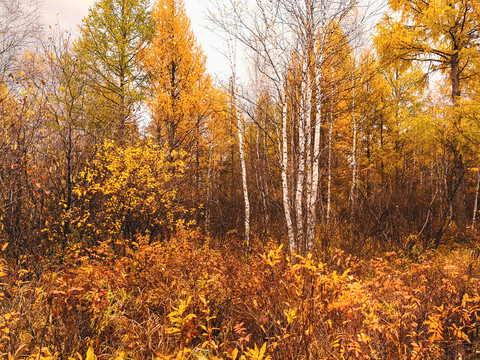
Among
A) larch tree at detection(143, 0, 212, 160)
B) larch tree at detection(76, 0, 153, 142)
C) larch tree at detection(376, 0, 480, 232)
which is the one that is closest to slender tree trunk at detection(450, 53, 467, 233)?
larch tree at detection(376, 0, 480, 232)

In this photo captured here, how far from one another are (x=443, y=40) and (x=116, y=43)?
1099 cm

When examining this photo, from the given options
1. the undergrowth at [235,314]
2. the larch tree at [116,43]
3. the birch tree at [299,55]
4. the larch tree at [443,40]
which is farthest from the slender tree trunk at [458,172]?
the larch tree at [116,43]

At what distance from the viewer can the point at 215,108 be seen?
970cm

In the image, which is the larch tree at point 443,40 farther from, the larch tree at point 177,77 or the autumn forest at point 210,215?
the larch tree at point 177,77

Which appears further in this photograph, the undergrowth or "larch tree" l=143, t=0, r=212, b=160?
"larch tree" l=143, t=0, r=212, b=160

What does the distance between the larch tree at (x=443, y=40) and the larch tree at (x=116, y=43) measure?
8.74 m

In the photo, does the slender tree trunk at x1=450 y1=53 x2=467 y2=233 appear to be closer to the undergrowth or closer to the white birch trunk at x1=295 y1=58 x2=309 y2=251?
the undergrowth

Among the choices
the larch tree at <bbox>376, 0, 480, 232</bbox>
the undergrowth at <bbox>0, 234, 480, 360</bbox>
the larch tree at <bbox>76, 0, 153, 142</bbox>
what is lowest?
the undergrowth at <bbox>0, 234, 480, 360</bbox>

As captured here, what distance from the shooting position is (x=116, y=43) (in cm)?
1012

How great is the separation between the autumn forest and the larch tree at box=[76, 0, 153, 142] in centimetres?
6

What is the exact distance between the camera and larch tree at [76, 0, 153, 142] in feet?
32.6

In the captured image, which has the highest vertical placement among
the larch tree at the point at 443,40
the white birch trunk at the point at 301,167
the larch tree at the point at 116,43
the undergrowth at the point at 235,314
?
the larch tree at the point at 116,43

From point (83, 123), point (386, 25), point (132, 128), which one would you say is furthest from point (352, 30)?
point (132, 128)

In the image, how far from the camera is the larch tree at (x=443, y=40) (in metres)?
6.71
